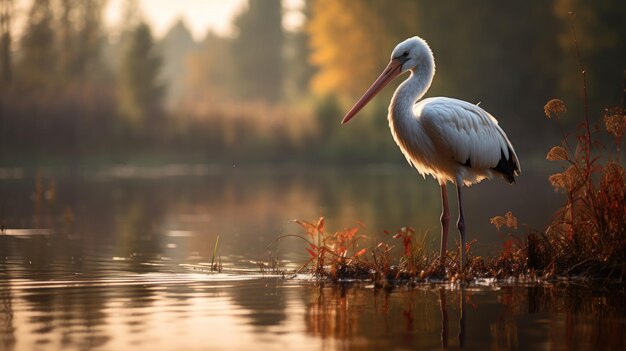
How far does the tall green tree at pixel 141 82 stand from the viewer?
39594 millimetres

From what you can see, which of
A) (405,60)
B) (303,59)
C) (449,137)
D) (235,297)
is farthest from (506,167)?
(303,59)

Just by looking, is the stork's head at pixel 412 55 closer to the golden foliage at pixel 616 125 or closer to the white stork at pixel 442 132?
the white stork at pixel 442 132

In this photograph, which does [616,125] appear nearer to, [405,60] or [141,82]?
[405,60]

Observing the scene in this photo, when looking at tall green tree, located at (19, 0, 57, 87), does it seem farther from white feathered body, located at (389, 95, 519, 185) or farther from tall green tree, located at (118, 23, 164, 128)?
white feathered body, located at (389, 95, 519, 185)

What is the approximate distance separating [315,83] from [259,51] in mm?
25555

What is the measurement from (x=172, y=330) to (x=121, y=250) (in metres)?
6.23

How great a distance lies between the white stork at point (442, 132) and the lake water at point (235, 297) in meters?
1.58

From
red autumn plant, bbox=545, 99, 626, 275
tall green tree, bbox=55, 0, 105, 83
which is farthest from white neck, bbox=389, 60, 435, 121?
tall green tree, bbox=55, 0, 105, 83

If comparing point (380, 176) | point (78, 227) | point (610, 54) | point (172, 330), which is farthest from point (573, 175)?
point (610, 54)

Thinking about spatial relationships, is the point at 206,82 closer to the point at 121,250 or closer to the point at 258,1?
the point at 258,1

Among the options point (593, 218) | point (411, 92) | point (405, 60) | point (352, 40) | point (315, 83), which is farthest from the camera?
point (315, 83)

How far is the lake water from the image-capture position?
273 inches

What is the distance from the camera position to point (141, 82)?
1843 inches

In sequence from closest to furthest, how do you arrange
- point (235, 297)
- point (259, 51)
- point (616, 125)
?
point (235, 297) < point (616, 125) < point (259, 51)
